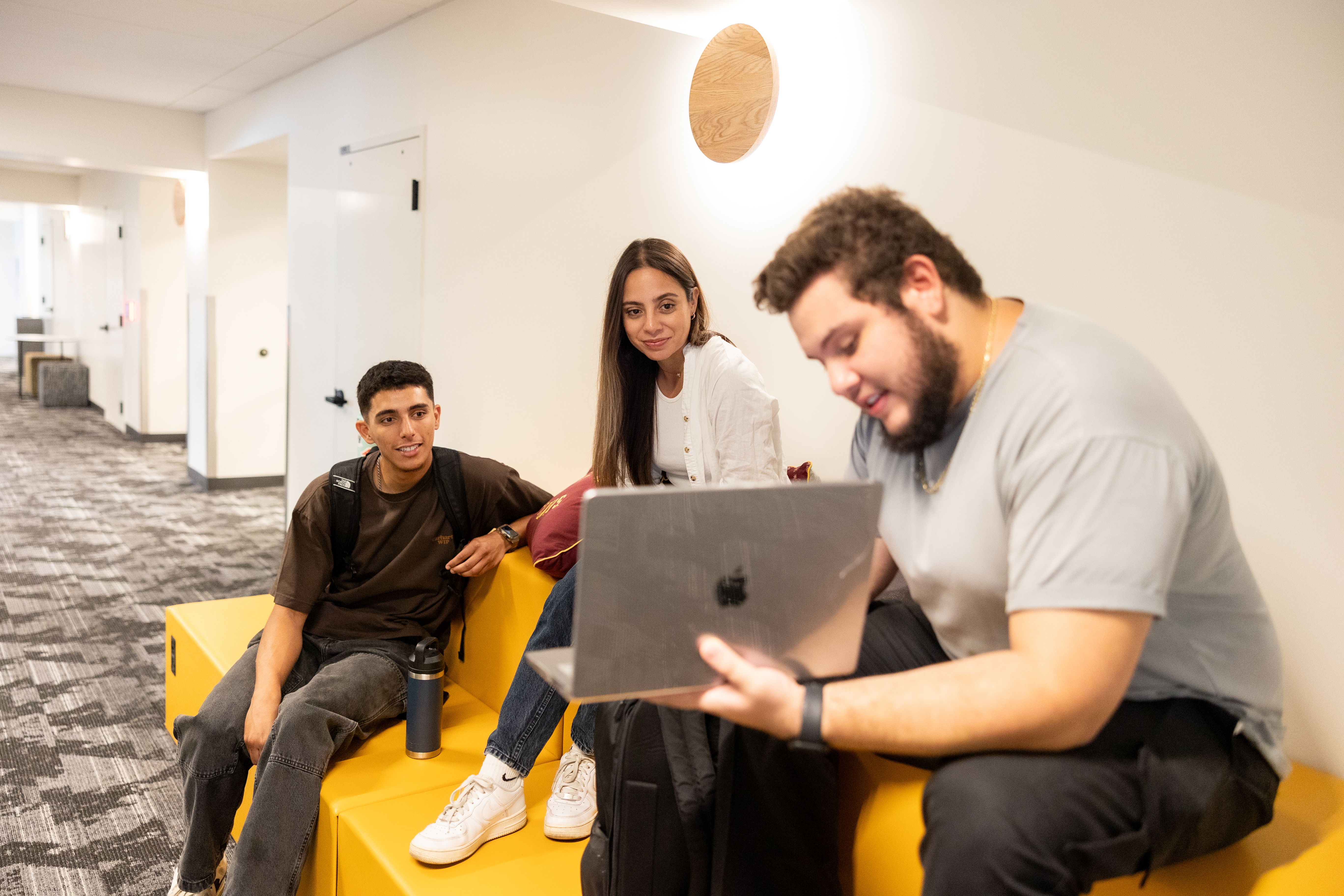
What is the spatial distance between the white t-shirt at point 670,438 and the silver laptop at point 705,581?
119 cm

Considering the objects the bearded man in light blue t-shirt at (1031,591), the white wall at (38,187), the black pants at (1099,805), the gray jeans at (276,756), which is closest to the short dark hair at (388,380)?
the gray jeans at (276,756)

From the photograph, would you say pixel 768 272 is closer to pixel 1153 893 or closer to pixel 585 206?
pixel 1153 893

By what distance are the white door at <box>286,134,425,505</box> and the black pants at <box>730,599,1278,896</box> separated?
354 cm

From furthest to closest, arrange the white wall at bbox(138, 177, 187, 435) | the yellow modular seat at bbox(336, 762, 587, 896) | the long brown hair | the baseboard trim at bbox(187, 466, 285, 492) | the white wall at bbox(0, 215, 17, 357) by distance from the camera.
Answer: the white wall at bbox(0, 215, 17, 357) < the white wall at bbox(138, 177, 187, 435) < the baseboard trim at bbox(187, 466, 285, 492) < the long brown hair < the yellow modular seat at bbox(336, 762, 587, 896)

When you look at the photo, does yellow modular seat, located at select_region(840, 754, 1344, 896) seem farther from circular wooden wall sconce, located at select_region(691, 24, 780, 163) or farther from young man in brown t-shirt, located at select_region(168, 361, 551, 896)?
circular wooden wall sconce, located at select_region(691, 24, 780, 163)

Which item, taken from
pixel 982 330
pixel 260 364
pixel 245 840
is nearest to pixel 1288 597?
pixel 982 330

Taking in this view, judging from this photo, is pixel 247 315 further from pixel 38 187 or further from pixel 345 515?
pixel 38 187

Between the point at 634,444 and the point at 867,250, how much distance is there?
4.24ft

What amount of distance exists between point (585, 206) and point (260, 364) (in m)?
4.91

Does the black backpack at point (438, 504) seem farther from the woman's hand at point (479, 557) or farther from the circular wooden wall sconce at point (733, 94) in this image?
the circular wooden wall sconce at point (733, 94)

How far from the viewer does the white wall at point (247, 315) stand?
6.80m

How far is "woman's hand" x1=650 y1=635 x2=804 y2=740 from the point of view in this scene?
1117mm

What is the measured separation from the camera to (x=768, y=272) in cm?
130

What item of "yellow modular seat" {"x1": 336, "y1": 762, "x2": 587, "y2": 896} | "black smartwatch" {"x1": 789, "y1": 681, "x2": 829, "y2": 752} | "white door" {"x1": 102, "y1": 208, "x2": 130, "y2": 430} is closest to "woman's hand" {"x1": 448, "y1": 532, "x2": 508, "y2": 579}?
"yellow modular seat" {"x1": 336, "y1": 762, "x2": 587, "y2": 896}
